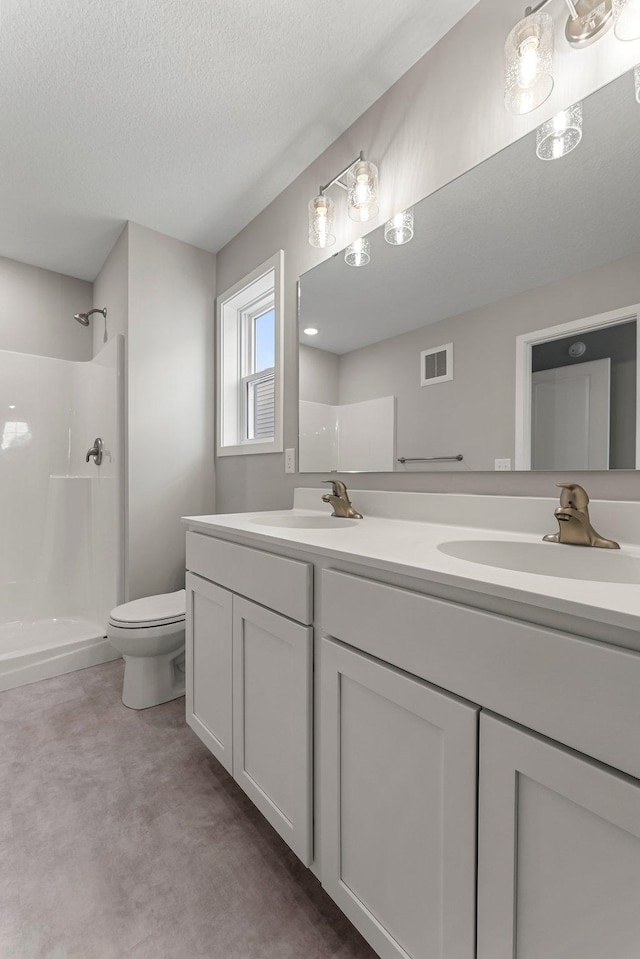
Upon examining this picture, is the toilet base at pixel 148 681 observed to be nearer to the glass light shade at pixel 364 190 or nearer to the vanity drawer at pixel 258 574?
the vanity drawer at pixel 258 574

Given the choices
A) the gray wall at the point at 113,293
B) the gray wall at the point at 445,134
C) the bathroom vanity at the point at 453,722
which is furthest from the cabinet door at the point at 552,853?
the gray wall at the point at 113,293

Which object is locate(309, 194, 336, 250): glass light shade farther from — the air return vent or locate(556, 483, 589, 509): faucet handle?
locate(556, 483, 589, 509): faucet handle

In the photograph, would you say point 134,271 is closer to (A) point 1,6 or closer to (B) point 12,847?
(A) point 1,6

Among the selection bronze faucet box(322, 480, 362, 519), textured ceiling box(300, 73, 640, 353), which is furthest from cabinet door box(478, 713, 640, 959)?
textured ceiling box(300, 73, 640, 353)

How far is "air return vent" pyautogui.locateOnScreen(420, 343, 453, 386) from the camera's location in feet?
4.26

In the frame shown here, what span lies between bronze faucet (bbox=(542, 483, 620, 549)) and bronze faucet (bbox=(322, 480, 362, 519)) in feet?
2.30

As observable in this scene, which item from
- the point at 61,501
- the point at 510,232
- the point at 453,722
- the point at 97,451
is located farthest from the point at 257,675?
the point at 61,501

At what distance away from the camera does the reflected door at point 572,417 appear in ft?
3.26

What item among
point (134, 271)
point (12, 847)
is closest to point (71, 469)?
point (134, 271)

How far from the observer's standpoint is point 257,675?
110 centimetres

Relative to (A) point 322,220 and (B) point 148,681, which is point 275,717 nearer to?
(B) point 148,681

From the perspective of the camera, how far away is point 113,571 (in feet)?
7.45

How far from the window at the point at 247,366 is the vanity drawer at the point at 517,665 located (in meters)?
1.48

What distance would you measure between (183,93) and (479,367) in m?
1.45
